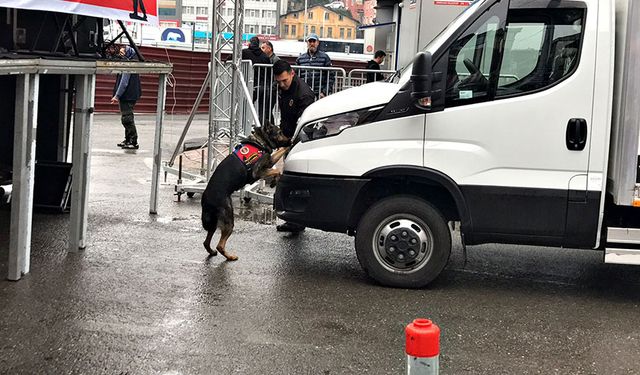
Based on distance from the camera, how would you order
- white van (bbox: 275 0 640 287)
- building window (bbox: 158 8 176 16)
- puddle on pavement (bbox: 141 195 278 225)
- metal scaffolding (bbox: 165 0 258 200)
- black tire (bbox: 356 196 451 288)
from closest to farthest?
white van (bbox: 275 0 640 287), black tire (bbox: 356 196 451 288), puddle on pavement (bbox: 141 195 278 225), metal scaffolding (bbox: 165 0 258 200), building window (bbox: 158 8 176 16)

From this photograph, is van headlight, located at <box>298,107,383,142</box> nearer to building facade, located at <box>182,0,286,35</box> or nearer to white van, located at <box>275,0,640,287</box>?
white van, located at <box>275,0,640,287</box>

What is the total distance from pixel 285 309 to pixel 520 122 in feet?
7.79

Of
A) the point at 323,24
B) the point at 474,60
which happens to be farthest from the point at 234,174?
the point at 323,24

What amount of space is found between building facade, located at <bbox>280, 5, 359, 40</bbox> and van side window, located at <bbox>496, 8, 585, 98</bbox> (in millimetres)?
78046

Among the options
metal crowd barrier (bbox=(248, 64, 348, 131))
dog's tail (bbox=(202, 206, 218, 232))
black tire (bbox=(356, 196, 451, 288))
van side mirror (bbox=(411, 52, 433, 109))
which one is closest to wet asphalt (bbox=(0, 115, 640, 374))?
black tire (bbox=(356, 196, 451, 288))

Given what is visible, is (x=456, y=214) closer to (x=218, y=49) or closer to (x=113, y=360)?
(x=113, y=360)

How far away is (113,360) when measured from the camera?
4965 mm

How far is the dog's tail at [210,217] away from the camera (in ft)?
24.4

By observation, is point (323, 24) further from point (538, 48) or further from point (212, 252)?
point (538, 48)

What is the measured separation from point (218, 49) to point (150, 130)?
36.6 ft

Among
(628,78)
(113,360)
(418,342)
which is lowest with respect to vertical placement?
(113,360)

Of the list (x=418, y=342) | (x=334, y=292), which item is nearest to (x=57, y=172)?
(x=334, y=292)

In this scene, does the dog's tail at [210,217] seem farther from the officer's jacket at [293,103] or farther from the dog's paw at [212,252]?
the officer's jacket at [293,103]

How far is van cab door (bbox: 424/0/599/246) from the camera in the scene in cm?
636
